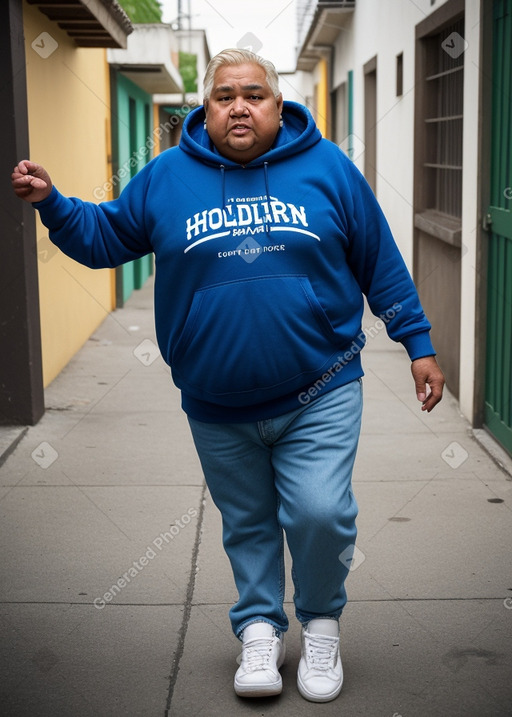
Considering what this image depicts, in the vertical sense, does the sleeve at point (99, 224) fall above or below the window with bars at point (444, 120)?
below

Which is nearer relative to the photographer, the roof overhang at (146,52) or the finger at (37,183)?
the finger at (37,183)

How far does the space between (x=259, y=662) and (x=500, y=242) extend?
335cm

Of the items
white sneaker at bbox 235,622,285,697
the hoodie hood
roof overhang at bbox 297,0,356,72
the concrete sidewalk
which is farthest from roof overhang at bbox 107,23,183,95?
white sneaker at bbox 235,622,285,697

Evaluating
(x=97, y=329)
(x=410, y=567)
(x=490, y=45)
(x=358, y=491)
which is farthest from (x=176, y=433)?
(x=97, y=329)

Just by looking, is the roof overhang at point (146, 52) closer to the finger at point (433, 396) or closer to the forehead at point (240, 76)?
the forehead at point (240, 76)

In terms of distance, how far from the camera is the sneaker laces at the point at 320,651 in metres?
3.09

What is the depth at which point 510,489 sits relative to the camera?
5.07 meters

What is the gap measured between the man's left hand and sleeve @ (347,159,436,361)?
0.03 meters

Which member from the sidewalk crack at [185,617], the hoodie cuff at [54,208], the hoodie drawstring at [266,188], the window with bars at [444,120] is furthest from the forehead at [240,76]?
the window with bars at [444,120]

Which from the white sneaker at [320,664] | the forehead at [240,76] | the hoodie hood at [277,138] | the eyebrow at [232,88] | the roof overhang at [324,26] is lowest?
the white sneaker at [320,664]

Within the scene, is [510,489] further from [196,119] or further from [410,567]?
[196,119]

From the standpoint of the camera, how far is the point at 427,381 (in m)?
3.07

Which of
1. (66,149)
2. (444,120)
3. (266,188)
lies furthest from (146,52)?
(266,188)

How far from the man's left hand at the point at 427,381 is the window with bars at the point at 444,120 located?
467cm
